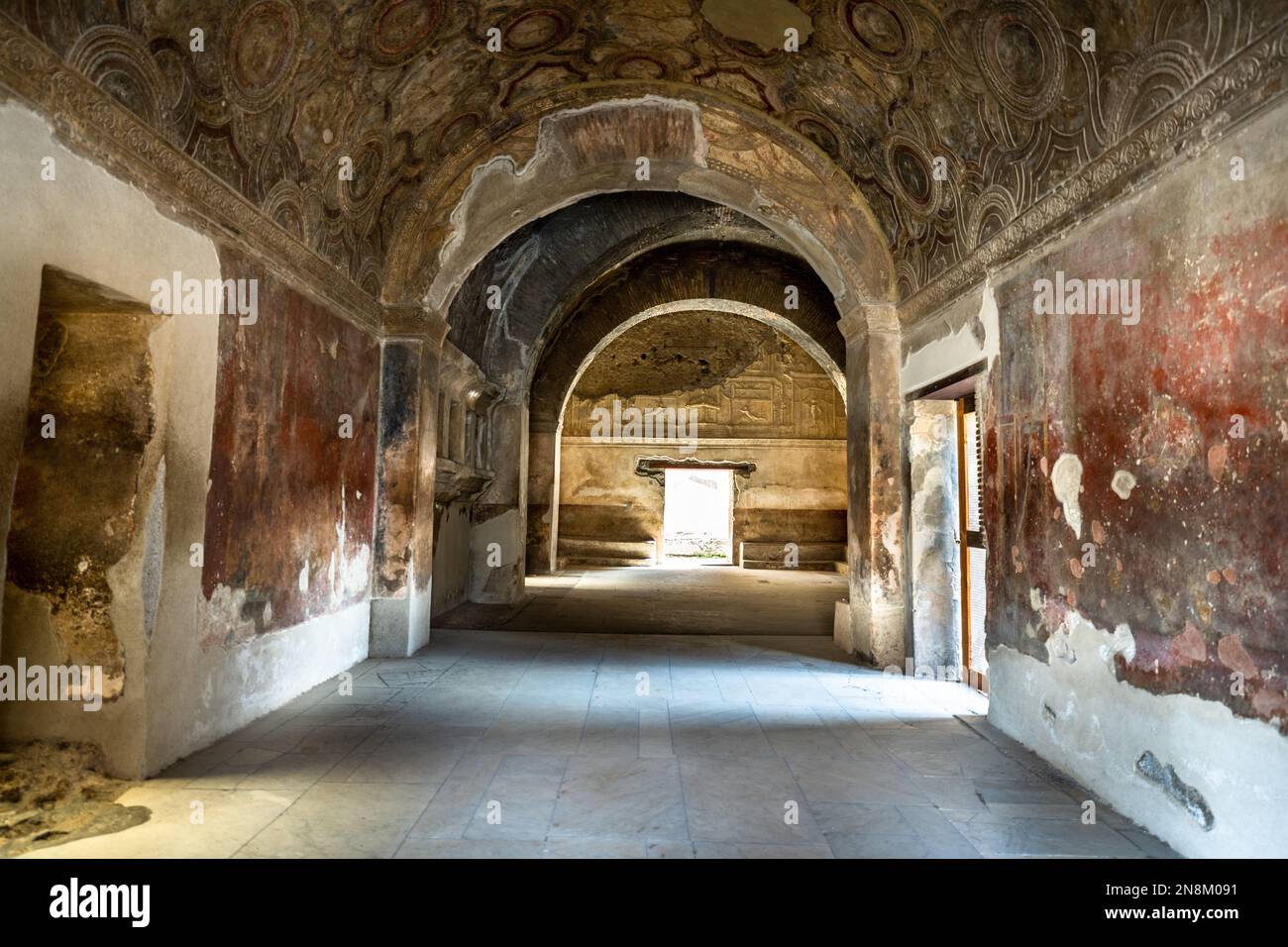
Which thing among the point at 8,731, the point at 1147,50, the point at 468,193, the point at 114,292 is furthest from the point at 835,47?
the point at 8,731

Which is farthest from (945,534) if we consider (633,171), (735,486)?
(735,486)

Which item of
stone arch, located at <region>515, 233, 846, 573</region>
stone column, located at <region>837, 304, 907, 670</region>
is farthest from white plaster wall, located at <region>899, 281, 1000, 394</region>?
stone arch, located at <region>515, 233, 846, 573</region>

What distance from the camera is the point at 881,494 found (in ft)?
21.7

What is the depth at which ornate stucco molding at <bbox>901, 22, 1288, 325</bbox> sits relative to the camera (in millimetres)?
2740

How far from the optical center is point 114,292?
350cm

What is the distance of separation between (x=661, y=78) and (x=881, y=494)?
3.93 meters

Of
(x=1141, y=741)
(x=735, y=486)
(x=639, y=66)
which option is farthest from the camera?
(x=735, y=486)

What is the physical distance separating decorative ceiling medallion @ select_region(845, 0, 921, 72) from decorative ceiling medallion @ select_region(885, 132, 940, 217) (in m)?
0.59

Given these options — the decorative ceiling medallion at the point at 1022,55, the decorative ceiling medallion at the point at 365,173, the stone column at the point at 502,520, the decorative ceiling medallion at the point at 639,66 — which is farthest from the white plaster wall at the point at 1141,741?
the stone column at the point at 502,520

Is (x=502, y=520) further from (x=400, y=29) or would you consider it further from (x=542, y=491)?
(x=400, y=29)

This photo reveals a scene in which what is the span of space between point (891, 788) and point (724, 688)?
6.81ft

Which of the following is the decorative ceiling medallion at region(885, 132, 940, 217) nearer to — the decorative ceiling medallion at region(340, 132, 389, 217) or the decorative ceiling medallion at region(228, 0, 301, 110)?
the decorative ceiling medallion at region(340, 132, 389, 217)

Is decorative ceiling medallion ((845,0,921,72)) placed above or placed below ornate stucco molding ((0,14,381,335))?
above

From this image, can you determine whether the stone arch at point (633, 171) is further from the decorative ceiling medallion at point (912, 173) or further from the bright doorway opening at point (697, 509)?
the bright doorway opening at point (697, 509)
